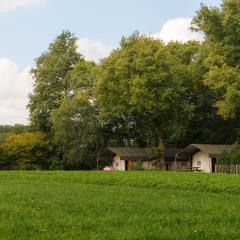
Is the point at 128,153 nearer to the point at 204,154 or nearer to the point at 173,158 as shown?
the point at 173,158

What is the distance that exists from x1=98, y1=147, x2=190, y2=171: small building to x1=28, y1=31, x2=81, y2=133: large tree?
400 inches

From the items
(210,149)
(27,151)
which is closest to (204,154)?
(210,149)

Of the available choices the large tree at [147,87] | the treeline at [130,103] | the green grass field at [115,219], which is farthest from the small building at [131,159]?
the green grass field at [115,219]

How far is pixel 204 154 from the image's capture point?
70.7 m

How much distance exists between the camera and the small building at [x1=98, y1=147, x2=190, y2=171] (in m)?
75.6

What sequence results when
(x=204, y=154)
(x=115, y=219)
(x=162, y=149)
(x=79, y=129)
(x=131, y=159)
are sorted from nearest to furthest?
(x=115, y=219) → (x=204, y=154) → (x=162, y=149) → (x=79, y=129) → (x=131, y=159)

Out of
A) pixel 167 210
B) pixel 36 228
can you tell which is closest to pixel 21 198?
pixel 167 210

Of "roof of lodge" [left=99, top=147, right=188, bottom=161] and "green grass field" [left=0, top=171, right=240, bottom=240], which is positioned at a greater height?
"roof of lodge" [left=99, top=147, right=188, bottom=161]

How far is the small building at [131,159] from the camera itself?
248 ft

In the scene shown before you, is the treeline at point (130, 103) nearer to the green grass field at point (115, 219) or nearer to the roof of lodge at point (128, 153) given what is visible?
the roof of lodge at point (128, 153)

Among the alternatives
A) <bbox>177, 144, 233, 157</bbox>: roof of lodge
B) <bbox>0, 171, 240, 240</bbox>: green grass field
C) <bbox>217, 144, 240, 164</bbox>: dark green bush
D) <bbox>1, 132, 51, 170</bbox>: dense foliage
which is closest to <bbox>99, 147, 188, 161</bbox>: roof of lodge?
<bbox>177, 144, 233, 157</bbox>: roof of lodge

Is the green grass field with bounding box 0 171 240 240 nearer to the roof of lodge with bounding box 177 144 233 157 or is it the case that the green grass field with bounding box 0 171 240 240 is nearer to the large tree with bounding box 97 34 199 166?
the large tree with bounding box 97 34 199 166

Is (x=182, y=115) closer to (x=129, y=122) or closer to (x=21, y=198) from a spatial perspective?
(x=129, y=122)

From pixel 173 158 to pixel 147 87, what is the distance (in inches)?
668
